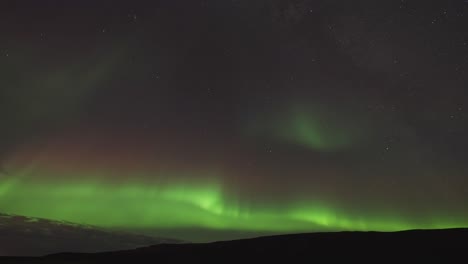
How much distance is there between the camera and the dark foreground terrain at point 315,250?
113 ft

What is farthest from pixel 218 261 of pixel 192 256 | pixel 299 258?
pixel 299 258

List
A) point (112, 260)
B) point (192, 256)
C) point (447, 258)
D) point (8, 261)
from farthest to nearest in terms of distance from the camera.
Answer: point (192, 256), point (112, 260), point (8, 261), point (447, 258)

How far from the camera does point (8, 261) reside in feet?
114

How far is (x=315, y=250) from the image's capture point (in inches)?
1513

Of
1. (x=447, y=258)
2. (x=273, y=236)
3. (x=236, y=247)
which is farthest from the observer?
(x=273, y=236)

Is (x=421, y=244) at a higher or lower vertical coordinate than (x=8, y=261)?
higher

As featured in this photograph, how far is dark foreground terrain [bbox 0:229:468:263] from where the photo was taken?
34.5 meters

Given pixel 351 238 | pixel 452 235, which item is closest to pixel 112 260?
pixel 351 238

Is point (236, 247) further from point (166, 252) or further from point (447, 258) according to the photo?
point (447, 258)

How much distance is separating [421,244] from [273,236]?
14.1 meters

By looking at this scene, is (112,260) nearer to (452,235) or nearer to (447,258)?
(447,258)

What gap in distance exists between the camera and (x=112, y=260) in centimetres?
3712

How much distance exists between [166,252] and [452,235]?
22.2 metres

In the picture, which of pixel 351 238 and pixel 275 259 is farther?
pixel 351 238
